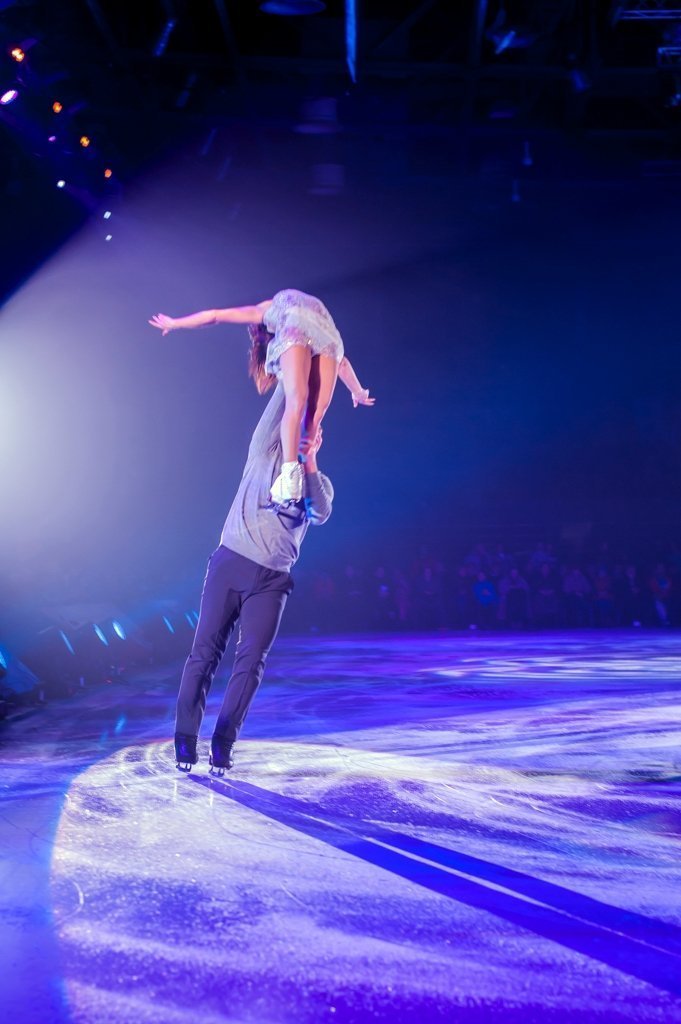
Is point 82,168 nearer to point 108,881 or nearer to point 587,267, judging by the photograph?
point 108,881

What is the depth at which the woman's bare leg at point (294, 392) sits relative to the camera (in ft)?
10.6

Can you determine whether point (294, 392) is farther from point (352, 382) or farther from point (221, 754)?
point (221, 754)

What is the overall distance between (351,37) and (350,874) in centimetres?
1006

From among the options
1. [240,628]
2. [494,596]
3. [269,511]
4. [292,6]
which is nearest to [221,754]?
[240,628]

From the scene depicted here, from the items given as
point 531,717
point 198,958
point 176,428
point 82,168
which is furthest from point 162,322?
point 176,428

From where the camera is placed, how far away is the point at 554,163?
1337cm

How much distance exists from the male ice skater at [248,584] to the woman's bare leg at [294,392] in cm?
14

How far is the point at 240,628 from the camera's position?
3.45 m

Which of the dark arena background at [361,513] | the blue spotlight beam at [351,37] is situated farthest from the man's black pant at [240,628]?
the blue spotlight beam at [351,37]

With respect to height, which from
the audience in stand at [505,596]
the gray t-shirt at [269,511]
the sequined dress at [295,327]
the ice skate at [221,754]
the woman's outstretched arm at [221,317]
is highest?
the woman's outstretched arm at [221,317]

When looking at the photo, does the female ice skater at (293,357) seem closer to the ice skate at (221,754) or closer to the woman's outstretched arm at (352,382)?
the woman's outstretched arm at (352,382)

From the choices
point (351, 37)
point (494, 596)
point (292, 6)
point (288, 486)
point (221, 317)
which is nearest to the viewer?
point (288, 486)

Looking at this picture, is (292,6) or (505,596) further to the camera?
(505,596)

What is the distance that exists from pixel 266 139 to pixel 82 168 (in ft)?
11.0
